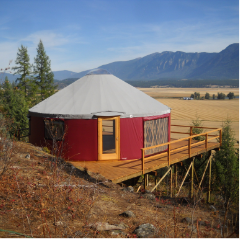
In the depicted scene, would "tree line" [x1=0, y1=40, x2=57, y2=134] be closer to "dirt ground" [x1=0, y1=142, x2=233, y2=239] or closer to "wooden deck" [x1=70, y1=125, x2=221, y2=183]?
"wooden deck" [x1=70, y1=125, x2=221, y2=183]

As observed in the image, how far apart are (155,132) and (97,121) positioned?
93.2 inches

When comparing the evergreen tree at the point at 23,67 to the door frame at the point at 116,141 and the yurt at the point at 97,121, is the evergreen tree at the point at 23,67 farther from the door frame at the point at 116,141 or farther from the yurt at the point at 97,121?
the door frame at the point at 116,141

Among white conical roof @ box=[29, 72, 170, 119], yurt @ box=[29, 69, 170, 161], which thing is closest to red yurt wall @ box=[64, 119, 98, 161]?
yurt @ box=[29, 69, 170, 161]

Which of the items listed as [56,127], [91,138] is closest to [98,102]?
[91,138]

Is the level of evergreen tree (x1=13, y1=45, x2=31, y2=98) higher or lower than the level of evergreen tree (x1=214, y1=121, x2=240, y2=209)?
higher

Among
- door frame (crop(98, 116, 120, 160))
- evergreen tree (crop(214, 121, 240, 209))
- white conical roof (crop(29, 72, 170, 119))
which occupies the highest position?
white conical roof (crop(29, 72, 170, 119))

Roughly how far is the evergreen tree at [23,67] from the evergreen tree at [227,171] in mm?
27274

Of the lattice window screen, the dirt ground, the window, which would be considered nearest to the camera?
the dirt ground

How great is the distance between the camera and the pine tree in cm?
3672

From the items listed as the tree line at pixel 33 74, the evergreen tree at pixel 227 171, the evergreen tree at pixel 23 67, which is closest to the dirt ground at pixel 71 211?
the evergreen tree at pixel 227 171

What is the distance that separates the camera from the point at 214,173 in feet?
47.3

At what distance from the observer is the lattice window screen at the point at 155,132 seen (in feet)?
32.3

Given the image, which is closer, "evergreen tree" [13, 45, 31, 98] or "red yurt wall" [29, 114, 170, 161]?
"red yurt wall" [29, 114, 170, 161]

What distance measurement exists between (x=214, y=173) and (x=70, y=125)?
29.1ft
